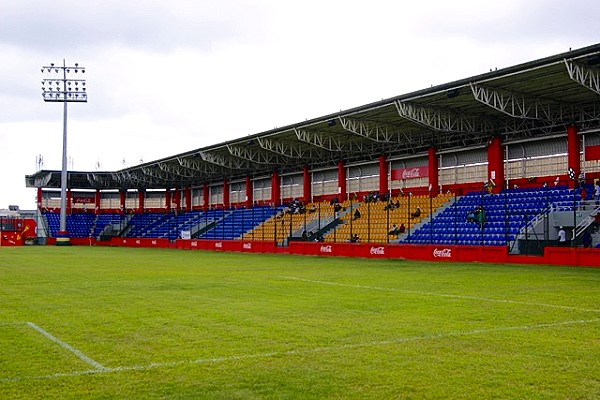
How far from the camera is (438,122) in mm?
42312

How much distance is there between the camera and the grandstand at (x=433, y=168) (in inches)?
1296

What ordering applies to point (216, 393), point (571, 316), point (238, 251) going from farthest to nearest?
point (238, 251), point (571, 316), point (216, 393)

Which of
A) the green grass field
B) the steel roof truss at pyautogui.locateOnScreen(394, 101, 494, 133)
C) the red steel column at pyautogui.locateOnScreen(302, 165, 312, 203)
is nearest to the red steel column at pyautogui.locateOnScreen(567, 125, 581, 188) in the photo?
the steel roof truss at pyautogui.locateOnScreen(394, 101, 494, 133)

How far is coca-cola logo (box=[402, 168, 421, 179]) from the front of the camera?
50.3m

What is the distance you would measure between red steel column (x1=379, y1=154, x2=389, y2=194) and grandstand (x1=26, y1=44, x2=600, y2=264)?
0.19 metres

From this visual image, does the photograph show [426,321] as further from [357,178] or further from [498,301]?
[357,178]

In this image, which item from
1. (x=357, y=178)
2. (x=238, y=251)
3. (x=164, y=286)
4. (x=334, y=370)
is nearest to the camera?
(x=334, y=370)

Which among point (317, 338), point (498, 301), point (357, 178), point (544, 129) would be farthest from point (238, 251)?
point (317, 338)

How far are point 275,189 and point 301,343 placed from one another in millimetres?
58620

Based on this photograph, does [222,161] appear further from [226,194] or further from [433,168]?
[433,168]

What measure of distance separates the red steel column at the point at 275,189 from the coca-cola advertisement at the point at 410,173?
17199 mm

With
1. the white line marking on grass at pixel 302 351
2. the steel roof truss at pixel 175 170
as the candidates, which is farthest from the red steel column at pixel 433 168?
the white line marking on grass at pixel 302 351

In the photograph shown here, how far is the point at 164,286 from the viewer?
677 inches

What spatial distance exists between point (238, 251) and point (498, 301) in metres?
37.3
